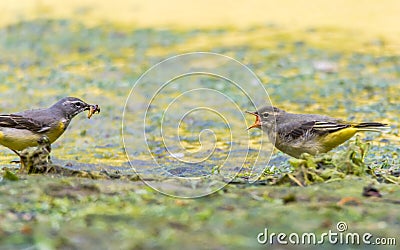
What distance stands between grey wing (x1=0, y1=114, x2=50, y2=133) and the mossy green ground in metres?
0.62

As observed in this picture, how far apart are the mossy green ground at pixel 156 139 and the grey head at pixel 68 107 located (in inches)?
21.9

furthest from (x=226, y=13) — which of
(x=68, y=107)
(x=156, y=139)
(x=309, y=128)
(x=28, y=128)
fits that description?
(x=28, y=128)

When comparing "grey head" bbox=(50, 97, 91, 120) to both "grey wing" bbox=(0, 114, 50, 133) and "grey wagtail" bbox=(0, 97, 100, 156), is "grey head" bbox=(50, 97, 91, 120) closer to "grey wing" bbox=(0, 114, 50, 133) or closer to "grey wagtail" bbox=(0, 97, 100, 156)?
"grey wagtail" bbox=(0, 97, 100, 156)

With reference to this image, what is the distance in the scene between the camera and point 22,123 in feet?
26.7

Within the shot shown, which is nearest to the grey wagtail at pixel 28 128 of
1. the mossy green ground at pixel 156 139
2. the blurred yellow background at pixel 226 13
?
the mossy green ground at pixel 156 139

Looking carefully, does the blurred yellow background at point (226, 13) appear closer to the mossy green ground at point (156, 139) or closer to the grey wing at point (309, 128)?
the mossy green ground at point (156, 139)

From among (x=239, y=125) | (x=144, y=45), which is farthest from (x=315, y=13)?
(x=239, y=125)

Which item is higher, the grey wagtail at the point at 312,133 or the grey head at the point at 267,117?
the grey head at the point at 267,117

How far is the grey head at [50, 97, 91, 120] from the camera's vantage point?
8.70m

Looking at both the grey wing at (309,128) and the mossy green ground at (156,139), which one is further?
the grey wing at (309,128)

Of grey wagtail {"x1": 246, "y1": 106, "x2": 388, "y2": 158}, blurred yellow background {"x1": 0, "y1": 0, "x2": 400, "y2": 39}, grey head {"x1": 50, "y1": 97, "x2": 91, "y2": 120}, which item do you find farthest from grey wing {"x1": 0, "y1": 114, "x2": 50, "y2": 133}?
blurred yellow background {"x1": 0, "y1": 0, "x2": 400, "y2": 39}

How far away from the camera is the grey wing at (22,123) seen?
8133mm

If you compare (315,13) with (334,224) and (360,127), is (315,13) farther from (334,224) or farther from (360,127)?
(334,224)

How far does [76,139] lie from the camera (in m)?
10.3
